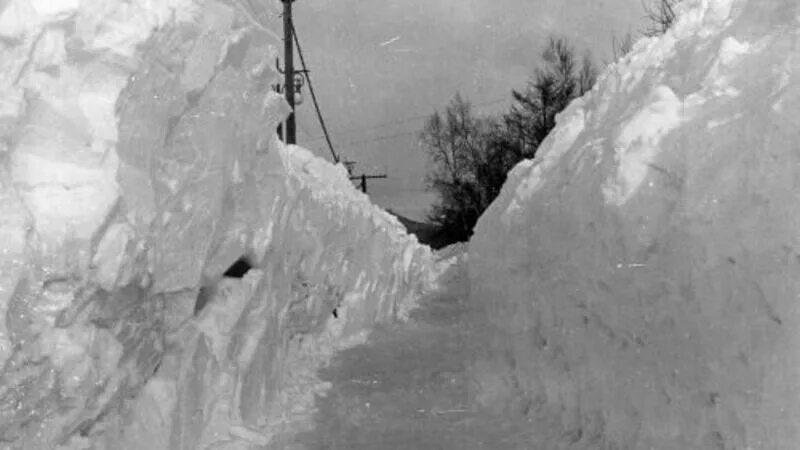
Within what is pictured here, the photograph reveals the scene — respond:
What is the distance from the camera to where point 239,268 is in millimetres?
9469

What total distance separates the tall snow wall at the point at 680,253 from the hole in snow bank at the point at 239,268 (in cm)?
290

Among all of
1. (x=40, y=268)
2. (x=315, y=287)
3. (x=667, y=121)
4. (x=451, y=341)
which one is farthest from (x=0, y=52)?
(x=451, y=341)

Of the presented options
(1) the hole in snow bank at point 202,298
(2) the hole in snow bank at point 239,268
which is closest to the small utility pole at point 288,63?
(2) the hole in snow bank at point 239,268

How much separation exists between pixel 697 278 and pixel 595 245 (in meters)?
1.91

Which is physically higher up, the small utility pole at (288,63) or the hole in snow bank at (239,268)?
the small utility pole at (288,63)

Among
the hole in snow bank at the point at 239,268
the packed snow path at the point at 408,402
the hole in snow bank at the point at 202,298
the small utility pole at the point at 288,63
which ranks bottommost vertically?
the packed snow path at the point at 408,402

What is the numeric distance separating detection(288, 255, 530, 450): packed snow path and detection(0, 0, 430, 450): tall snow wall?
69cm

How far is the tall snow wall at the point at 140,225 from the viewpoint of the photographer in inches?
211

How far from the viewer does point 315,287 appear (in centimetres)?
1509

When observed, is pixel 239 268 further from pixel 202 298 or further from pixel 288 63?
pixel 288 63

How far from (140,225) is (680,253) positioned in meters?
3.43

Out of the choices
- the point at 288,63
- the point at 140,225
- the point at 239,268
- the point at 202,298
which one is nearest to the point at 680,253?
the point at 140,225

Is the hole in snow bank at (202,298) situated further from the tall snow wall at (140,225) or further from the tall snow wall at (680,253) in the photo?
the tall snow wall at (680,253)

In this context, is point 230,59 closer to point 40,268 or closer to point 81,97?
point 81,97
